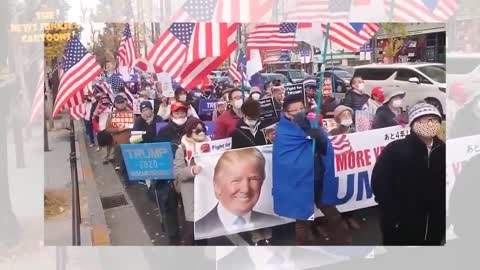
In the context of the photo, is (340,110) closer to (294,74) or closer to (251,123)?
(294,74)

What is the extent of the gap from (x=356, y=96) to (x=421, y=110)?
32cm

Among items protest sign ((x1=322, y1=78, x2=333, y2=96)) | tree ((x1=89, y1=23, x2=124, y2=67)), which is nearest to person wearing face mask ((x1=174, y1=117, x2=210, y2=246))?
tree ((x1=89, y1=23, x2=124, y2=67))

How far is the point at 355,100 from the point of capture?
2.64 m

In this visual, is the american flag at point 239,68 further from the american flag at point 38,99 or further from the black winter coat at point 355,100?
the american flag at point 38,99

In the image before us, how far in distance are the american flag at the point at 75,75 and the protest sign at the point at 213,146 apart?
1.99 feet

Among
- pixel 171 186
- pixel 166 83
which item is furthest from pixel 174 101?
pixel 171 186

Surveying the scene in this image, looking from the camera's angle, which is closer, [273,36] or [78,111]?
[273,36]

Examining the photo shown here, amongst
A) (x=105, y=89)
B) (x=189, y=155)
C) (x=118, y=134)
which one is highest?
(x=105, y=89)

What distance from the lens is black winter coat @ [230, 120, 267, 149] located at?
2639 millimetres

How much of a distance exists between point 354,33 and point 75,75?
4.44ft

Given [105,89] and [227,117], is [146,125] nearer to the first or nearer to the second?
[105,89]

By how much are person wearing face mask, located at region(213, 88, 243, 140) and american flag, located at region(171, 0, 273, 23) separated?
0.35m

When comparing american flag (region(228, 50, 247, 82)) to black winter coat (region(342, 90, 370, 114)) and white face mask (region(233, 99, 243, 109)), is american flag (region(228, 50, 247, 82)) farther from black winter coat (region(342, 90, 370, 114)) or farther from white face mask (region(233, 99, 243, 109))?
black winter coat (region(342, 90, 370, 114))

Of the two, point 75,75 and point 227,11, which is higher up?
point 227,11
